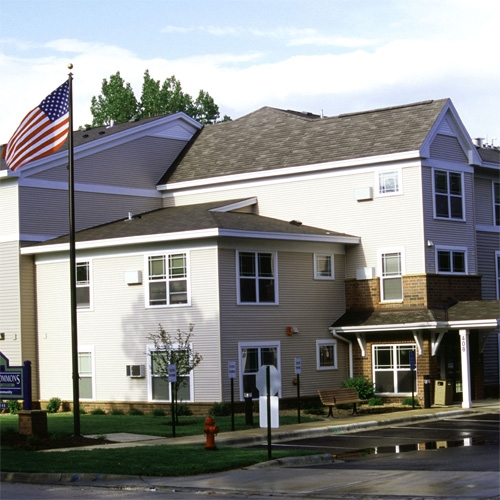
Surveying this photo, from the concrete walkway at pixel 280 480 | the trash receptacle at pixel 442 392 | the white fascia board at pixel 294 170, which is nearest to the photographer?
the concrete walkway at pixel 280 480

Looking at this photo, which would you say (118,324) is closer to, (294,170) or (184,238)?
(184,238)

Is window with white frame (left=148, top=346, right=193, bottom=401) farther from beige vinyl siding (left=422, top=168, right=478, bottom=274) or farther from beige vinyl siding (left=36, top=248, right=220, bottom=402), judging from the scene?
beige vinyl siding (left=422, top=168, right=478, bottom=274)

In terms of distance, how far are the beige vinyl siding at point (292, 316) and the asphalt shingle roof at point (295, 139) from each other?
4.06 m

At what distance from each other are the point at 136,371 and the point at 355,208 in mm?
9352

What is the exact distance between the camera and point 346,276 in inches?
1410

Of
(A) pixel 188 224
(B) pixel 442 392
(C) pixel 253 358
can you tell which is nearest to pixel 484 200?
(B) pixel 442 392

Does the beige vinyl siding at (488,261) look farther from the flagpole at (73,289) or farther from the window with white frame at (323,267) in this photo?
the flagpole at (73,289)

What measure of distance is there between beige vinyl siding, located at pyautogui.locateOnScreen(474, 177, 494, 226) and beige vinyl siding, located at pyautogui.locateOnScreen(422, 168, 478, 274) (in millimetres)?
1351

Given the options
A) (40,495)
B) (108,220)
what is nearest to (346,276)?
(108,220)

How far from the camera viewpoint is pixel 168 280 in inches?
1280

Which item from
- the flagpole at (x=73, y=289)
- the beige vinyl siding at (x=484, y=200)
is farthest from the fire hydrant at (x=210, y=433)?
the beige vinyl siding at (x=484, y=200)

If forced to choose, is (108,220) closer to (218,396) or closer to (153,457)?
(218,396)

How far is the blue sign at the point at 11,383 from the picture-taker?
24312 mm

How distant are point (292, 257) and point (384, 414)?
20.8ft
